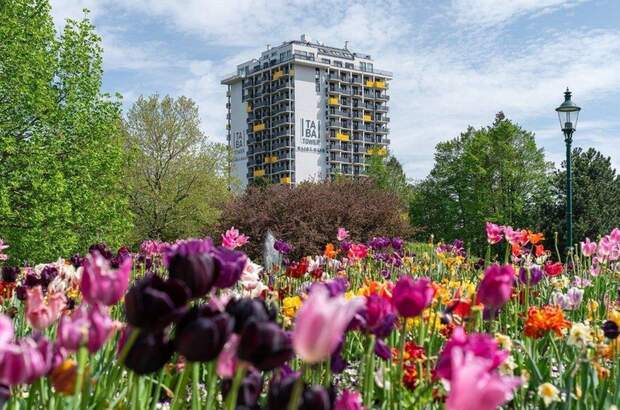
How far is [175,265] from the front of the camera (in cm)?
133

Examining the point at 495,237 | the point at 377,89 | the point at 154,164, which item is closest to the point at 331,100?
the point at 377,89

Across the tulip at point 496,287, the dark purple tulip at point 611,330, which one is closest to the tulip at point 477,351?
the tulip at point 496,287

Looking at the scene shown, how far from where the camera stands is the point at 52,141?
1812 cm

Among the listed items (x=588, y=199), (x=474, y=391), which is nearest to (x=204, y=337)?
(x=474, y=391)

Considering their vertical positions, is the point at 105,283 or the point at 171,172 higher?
the point at 171,172

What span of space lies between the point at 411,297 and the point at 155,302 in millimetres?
685

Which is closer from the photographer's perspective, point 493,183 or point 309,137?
point 493,183

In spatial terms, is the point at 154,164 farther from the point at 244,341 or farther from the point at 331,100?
the point at 331,100

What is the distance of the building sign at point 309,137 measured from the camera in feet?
286

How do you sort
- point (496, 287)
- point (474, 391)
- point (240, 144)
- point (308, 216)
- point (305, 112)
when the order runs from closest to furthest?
point (474, 391) → point (496, 287) → point (308, 216) → point (305, 112) → point (240, 144)

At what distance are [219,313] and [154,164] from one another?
32.1 m

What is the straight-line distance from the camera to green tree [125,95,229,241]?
31.0 metres

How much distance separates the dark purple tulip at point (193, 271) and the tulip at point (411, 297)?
1.74 feet

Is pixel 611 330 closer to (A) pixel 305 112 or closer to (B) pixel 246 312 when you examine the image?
(B) pixel 246 312
